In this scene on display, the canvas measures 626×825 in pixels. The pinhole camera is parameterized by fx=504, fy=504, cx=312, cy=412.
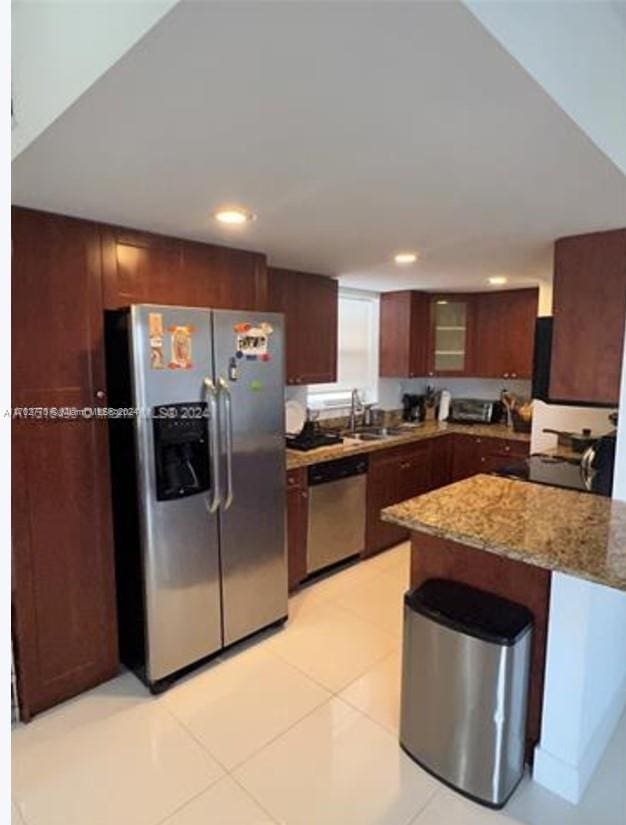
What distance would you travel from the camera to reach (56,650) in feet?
7.45

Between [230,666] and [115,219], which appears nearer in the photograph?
[115,219]

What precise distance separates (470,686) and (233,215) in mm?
2014

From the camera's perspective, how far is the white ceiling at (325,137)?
0.93 metres

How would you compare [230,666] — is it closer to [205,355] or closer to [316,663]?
[316,663]

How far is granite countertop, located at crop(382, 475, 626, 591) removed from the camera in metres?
1.51

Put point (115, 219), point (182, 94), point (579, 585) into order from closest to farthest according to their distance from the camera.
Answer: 1. point (182, 94)
2. point (579, 585)
3. point (115, 219)

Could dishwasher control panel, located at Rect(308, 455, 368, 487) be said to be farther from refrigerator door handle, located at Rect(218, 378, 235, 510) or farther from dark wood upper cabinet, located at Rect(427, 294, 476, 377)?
dark wood upper cabinet, located at Rect(427, 294, 476, 377)

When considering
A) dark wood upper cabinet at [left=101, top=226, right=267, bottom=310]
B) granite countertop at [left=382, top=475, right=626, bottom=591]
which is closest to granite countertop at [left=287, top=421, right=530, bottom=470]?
dark wood upper cabinet at [left=101, top=226, right=267, bottom=310]

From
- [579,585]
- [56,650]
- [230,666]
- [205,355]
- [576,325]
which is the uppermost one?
[576,325]

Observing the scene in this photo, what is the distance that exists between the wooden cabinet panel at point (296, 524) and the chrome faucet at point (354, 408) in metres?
1.32

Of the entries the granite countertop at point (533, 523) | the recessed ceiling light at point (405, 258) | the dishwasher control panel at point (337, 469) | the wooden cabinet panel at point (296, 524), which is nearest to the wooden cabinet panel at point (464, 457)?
the dishwasher control panel at point (337, 469)

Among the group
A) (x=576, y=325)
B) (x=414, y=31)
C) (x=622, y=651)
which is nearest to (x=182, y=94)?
(x=414, y=31)

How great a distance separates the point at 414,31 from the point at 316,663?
8.59 feet

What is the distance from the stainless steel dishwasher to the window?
3.01 ft
